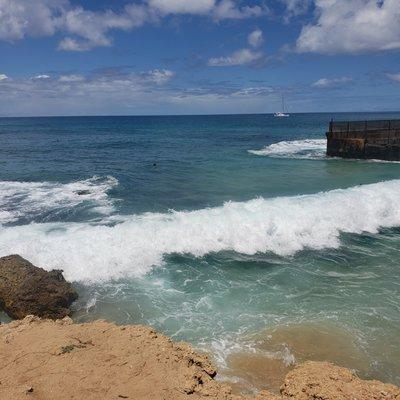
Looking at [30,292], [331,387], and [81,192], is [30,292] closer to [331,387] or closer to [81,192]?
[331,387]

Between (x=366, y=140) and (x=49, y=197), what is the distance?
3027 cm

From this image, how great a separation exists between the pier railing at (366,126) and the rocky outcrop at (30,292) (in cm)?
3460

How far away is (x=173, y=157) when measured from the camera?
42344 mm

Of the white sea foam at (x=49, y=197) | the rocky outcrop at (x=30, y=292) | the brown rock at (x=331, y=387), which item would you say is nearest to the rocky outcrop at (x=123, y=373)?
the brown rock at (x=331, y=387)

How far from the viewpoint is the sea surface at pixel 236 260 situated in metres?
9.40

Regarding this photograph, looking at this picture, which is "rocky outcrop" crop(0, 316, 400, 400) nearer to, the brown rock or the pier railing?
the brown rock

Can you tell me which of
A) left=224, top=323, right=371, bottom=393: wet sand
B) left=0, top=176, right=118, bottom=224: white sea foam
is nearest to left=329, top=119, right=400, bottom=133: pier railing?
left=0, top=176, right=118, bottom=224: white sea foam

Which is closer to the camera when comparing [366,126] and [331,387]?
[331,387]

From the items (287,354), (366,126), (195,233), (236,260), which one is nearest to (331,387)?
(287,354)

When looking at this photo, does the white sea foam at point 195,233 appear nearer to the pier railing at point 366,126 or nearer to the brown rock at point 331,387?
the brown rock at point 331,387

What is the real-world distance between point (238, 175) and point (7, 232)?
18468mm

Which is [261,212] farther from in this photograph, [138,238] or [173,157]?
[173,157]

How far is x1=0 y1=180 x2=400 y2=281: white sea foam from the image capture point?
13.9m

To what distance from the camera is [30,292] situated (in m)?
10.5
